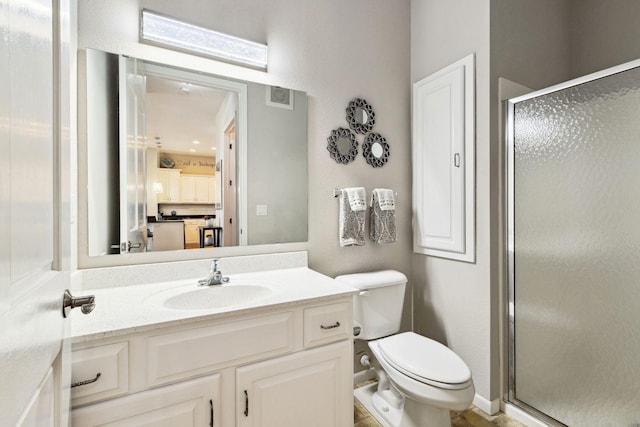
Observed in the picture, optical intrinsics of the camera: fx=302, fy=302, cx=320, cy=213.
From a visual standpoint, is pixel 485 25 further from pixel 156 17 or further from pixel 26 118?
pixel 26 118

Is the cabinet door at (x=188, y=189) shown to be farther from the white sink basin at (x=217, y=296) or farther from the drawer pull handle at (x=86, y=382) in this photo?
the drawer pull handle at (x=86, y=382)

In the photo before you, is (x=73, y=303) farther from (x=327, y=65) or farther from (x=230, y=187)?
(x=327, y=65)

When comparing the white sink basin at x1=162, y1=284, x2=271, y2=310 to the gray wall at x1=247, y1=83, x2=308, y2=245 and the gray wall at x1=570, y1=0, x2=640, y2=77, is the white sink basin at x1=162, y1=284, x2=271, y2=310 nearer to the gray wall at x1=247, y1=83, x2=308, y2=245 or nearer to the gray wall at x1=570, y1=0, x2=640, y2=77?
the gray wall at x1=247, y1=83, x2=308, y2=245

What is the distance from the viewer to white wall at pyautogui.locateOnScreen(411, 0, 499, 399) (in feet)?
5.43

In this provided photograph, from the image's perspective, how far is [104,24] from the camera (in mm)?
1341

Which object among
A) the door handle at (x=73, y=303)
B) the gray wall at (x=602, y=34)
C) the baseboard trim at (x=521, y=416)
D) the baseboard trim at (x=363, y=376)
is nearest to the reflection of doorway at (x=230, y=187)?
the door handle at (x=73, y=303)

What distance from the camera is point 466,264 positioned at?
177cm

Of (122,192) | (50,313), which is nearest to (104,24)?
(122,192)

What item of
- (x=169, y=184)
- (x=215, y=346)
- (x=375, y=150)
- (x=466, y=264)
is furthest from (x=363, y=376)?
(x=169, y=184)

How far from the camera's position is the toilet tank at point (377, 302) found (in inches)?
67.9

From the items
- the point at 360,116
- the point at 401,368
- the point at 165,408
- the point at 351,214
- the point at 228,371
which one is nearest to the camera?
the point at 165,408

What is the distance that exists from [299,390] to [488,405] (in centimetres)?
115

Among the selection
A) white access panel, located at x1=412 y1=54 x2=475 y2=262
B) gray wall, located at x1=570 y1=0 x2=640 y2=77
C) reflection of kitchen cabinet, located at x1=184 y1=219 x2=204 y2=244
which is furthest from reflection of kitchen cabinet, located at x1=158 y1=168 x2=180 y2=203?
gray wall, located at x1=570 y1=0 x2=640 y2=77

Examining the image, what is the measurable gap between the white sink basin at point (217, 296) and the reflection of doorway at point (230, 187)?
0.28 metres
